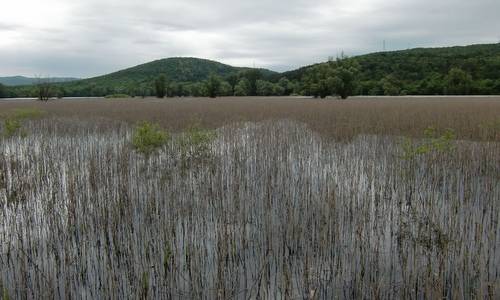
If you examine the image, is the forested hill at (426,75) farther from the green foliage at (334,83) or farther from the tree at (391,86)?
the green foliage at (334,83)

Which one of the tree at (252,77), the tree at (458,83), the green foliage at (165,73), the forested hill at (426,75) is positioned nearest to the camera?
the tree at (458,83)

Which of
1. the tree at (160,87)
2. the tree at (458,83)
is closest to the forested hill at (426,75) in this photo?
the tree at (458,83)

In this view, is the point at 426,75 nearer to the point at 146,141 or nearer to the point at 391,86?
the point at 391,86

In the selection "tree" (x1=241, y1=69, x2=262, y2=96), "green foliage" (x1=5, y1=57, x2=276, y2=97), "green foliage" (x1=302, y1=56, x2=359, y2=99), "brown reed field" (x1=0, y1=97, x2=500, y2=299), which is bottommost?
"brown reed field" (x1=0, y1=97, x2=500, y2=299)

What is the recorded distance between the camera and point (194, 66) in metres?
138

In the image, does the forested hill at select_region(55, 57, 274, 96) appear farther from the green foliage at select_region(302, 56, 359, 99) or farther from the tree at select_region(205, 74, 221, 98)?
the green foliage at select_region(302, 56, 359, 99)

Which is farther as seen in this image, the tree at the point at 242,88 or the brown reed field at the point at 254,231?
the tree at the point at 242,88

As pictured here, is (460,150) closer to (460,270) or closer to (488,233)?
(488,233)

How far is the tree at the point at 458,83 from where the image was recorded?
52000mm

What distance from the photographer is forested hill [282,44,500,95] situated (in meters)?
53.3

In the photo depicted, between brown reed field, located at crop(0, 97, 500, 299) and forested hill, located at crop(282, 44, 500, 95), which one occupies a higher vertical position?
forested hill, located at crop(282, 44, 500, 95)

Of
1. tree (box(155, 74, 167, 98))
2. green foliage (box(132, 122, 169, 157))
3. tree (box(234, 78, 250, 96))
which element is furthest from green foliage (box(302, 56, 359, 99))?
green foliage (box(132, 122, 169, 157))

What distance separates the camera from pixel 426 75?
64562 mm

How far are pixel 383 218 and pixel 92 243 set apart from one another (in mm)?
3869
